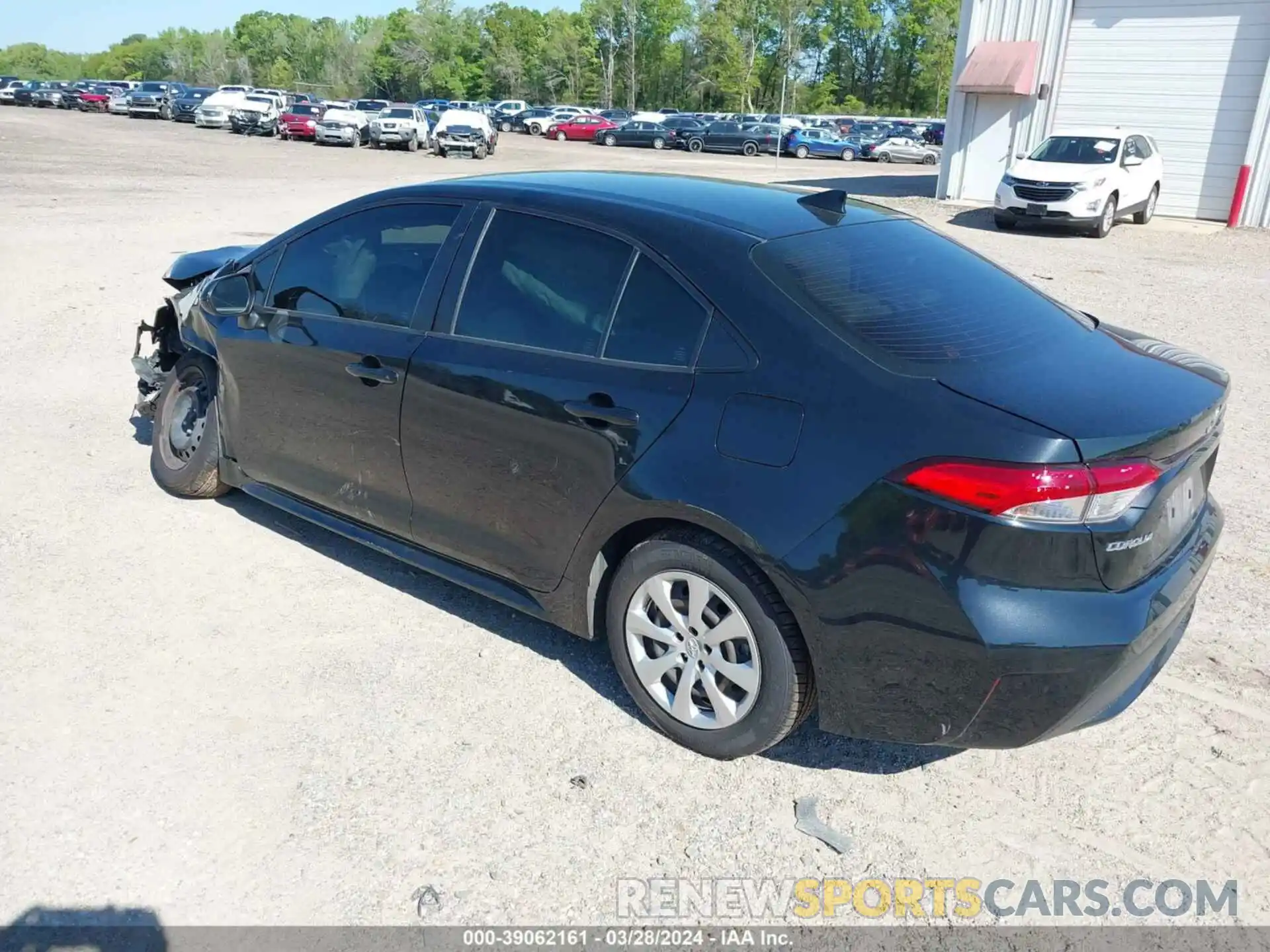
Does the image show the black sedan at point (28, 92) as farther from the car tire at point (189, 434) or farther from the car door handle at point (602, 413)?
the car door handle at point (602, 413)

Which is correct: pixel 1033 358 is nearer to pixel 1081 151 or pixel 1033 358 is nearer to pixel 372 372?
pixel 372 372

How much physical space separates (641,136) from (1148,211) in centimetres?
3352

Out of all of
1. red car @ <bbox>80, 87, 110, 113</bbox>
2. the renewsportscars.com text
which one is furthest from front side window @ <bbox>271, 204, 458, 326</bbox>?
red car @ <bbox>80, 87, 110, 113</bbox>

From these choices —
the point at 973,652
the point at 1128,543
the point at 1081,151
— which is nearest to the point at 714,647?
the point at 973,652

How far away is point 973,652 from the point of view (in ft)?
8.32

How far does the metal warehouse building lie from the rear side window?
2006 centimetres

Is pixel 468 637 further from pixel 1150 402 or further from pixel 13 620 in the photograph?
pixel 1150 402

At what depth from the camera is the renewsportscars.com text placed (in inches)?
102

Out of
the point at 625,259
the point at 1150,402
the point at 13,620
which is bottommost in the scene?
the point at 13,620

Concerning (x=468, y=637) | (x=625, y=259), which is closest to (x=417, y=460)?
(x=468, y=637)

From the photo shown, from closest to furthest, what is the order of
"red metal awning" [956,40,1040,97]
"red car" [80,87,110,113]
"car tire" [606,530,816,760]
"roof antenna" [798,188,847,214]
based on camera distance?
1. "car tire" [606,530,816,760]
2. "roof antenna" [798,188,847,214]
3. "red metal awning" [956,40,1040,97]
4. "red car" [80,87,110,113]

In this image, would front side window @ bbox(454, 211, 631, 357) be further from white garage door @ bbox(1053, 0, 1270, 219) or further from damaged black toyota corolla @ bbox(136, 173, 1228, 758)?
white garage door @ bbox(1053, 0, 1270, 219)

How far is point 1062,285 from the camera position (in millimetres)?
12242

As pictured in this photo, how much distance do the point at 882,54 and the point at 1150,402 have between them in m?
97.9
